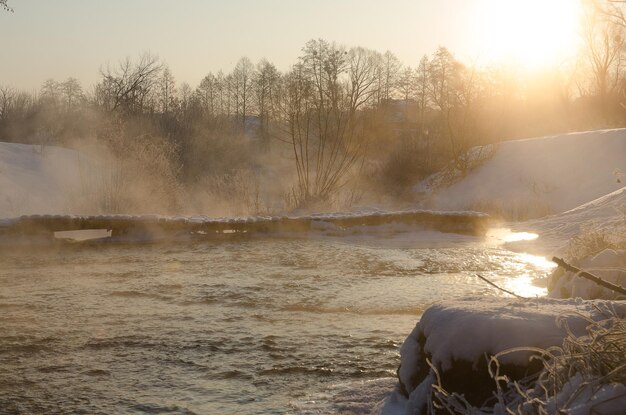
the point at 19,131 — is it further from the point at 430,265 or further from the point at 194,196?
the point at 430,265

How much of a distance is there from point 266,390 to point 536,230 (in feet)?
34.4

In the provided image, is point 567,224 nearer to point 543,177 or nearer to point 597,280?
point 597,280

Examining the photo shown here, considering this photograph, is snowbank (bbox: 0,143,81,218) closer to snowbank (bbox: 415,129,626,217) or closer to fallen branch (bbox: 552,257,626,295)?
snowbank (bbox: 415,129,626,217)

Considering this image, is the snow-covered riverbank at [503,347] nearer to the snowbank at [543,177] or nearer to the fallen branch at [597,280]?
the fallen branch at [597,280]

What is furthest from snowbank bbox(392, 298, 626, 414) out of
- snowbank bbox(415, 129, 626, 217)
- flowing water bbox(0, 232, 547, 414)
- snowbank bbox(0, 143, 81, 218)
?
snowbank bbox(0, 143, 81, 218)

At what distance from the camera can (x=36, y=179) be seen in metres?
25.2

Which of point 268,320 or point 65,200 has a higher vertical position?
point 65,200

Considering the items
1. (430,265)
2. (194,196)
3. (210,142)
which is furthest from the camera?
(210,142)

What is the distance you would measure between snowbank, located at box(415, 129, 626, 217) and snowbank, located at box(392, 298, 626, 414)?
16160 mm

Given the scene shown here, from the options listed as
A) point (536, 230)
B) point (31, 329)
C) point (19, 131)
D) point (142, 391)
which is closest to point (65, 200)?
point (536, 230)

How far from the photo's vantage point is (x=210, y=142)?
4300 cm

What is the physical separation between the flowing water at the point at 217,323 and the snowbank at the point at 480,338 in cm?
73

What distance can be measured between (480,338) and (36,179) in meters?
24.1

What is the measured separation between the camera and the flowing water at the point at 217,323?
4.72 metres
